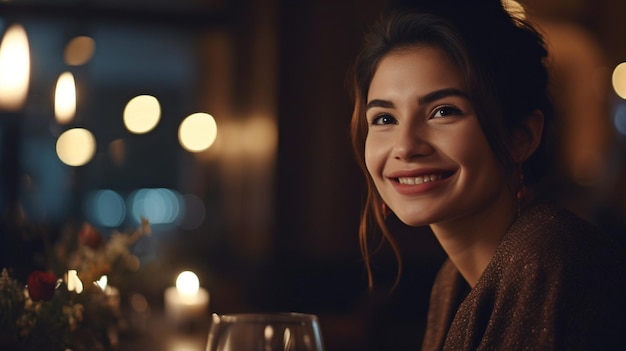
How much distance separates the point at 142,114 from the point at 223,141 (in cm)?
A: 140

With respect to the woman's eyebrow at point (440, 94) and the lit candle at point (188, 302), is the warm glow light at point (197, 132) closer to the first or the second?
the lit candle at point (188, 302)

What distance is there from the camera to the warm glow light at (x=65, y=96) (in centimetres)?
268

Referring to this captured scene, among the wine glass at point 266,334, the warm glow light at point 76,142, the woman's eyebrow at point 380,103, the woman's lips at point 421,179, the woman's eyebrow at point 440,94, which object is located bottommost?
the wine glass at point 266,334

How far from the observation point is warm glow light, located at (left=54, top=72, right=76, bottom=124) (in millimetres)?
2676

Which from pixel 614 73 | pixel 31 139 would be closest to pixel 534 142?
pixel 31 139

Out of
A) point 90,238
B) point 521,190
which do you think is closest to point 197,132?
point 90,238

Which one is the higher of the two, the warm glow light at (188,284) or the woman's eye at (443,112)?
the woman's eye at (443,112)

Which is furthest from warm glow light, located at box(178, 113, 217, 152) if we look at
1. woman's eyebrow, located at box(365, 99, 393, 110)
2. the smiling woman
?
woman's eyebrow, located at box(365, 99, 393, 110)

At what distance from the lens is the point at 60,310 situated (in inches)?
65.6

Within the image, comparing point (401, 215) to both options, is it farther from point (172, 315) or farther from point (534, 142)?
point (172, 315)

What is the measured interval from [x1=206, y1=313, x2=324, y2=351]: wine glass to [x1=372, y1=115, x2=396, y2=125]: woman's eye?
28.9 inches

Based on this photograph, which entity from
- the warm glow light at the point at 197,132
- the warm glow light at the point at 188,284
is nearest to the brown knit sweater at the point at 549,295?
the warm glow light at the point at 188,284

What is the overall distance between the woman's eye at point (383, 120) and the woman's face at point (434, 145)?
1cm

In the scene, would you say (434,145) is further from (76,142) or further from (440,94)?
(76,142)
